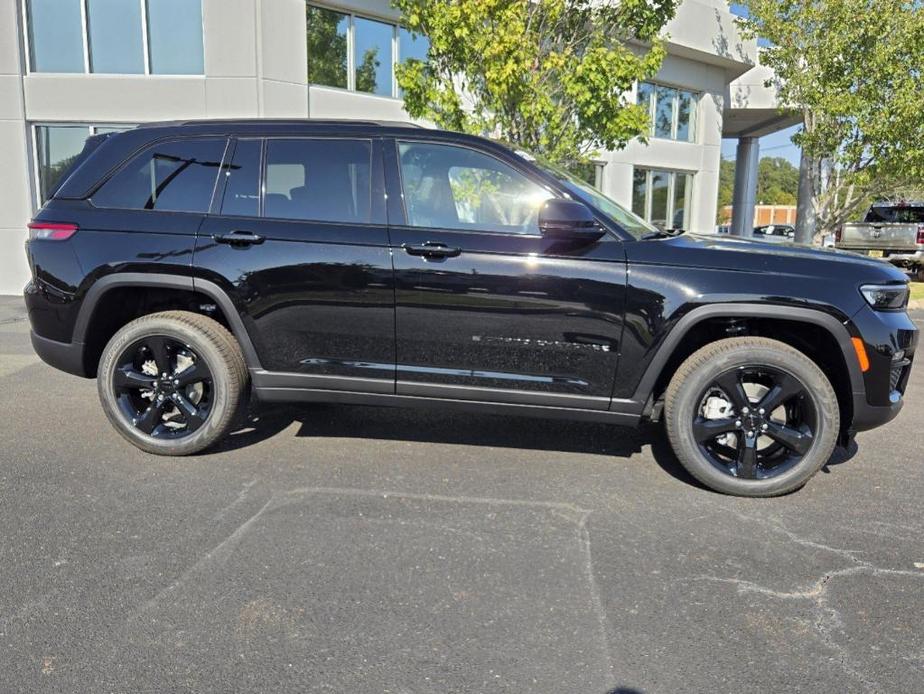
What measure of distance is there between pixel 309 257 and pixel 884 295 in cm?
304

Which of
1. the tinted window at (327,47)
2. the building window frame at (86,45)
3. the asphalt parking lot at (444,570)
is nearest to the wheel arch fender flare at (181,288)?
the asphalt parking lot at (444,570)

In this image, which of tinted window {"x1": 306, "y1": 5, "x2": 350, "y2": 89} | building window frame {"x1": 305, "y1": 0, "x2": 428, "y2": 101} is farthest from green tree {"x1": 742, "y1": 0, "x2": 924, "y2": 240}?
tinted window {"x1": 306, "y1": 5, "x2": 350, "y2": 89}

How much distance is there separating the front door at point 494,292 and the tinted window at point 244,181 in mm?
826

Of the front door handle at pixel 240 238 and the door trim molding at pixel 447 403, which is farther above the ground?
the front door handle at pixel 240 238

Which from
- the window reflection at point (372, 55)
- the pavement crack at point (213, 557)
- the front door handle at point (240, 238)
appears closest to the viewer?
the pavement crack at point (213, 557)

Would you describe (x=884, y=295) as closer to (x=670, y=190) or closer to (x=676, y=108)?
(x=670, y=190)

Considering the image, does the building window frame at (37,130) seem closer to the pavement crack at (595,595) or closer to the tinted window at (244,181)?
the tinted window at (244,181)

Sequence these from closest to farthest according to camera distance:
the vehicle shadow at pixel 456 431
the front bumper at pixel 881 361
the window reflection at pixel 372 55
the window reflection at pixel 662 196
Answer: the front bumper at pixel 881 361
the vehicle shadow at pixel 456 431
the window reflection at pixel 372 55
the window reflection at pixel 662 196

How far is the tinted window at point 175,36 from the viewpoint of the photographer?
40.5 feet

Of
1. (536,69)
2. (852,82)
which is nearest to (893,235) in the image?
(852,82)

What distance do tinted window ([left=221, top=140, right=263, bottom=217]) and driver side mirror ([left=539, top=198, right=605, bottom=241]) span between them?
5.53ft

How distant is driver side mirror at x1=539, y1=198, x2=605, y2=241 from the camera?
359 cm

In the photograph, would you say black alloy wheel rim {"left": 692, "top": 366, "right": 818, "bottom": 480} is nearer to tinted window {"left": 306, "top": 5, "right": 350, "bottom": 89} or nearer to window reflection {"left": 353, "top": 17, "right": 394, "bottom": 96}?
tinted window {"left": 306, "top": 5, "right": 350, "bottom": 89}

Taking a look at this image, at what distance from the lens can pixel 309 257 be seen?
3934 millimetres
